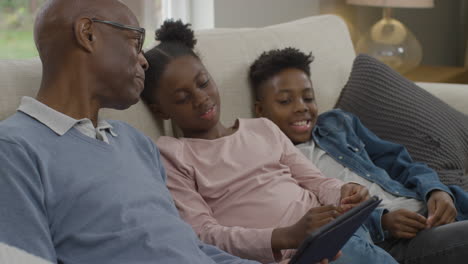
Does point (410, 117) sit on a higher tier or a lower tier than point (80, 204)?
lower

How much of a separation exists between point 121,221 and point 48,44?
350mm

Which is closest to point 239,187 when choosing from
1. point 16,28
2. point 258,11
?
point 16,28

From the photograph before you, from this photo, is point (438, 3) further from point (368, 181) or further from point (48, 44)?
point (48, 44)

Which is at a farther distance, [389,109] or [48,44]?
[389,109]

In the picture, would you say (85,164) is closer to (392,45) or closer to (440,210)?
(440,210)

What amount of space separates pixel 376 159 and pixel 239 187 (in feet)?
1.89

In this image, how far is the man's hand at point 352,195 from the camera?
159cm

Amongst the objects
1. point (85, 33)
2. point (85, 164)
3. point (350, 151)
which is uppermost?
point (85, 33)

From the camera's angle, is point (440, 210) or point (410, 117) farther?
point (410, 117)

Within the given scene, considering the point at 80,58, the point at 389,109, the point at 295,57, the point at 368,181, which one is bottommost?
the point at 368,181

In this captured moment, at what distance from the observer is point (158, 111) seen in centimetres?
176

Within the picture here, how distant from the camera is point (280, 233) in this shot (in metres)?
1.45

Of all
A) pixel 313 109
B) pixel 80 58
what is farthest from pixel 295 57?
pixel 80 58

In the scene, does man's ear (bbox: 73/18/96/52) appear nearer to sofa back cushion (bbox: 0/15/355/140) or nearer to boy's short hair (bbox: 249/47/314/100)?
sofa back cushion (bbox: 0/15/355/140)
